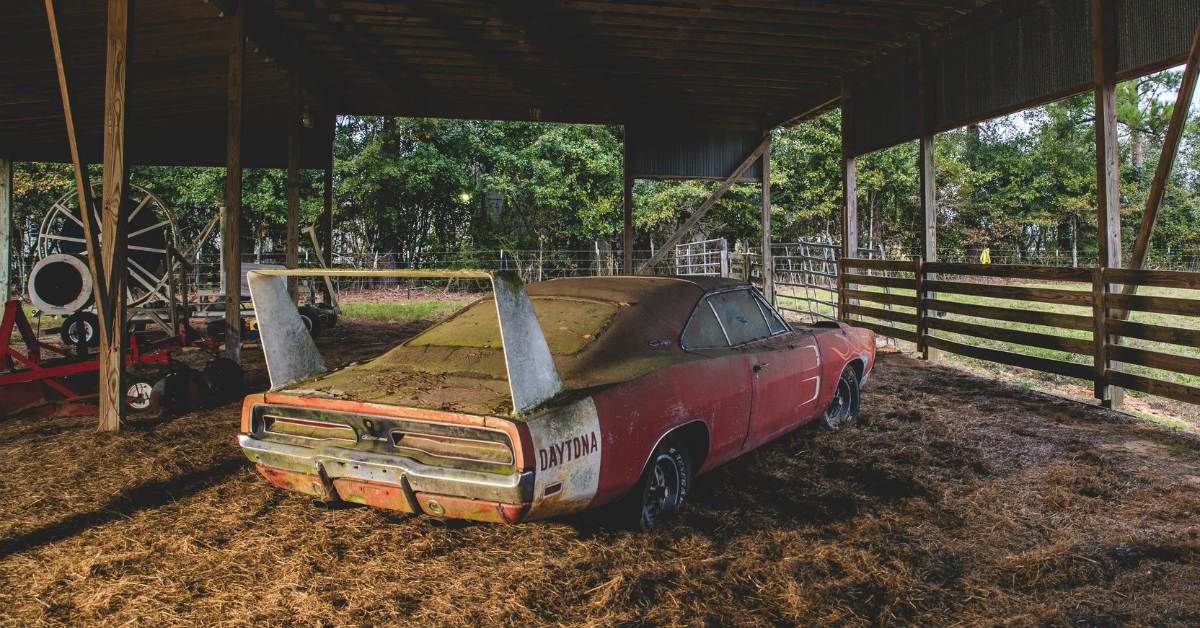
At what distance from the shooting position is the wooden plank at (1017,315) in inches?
268

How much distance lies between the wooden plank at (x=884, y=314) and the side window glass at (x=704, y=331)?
6.51 m

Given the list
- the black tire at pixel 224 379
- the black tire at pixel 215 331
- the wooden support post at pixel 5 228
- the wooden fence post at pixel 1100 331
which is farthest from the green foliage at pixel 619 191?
the wooden fence post at pixel 1100 331

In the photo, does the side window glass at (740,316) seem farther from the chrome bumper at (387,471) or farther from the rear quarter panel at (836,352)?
the chrome bumper at (387,471)

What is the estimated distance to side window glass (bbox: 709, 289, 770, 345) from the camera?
175 inches

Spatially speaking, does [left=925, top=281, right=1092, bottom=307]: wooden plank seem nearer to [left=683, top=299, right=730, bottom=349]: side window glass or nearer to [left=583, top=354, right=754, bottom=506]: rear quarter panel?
[left=683, top=299, right=730, bottom=349]: side window glass

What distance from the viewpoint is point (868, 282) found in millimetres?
11031

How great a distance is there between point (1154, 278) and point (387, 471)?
6.16m

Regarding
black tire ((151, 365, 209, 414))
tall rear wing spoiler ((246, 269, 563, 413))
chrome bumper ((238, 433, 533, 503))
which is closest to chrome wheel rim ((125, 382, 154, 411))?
black tire ((151, 365, 209, 414))

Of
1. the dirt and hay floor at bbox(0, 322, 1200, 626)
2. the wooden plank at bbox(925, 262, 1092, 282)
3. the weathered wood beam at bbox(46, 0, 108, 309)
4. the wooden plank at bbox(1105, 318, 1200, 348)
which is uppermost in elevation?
the weathered wood beam at bbox(46, 0, 108, 309)

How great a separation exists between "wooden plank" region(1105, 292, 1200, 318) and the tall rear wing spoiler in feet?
16.5

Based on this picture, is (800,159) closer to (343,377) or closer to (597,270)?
(597,270)

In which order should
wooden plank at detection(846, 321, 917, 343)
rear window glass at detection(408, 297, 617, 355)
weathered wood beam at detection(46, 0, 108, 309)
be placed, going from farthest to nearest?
wooden plank at detection(846, 321, 917, 343) < weathered wood beam at detection(46, 0, 108, 309) < rear window glass at detection(408, 297, 617, 355)

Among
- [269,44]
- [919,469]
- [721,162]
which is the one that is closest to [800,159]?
[721,162]

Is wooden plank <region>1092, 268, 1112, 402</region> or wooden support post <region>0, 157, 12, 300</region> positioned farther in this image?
wooden support post <region>0, 157, 12, 300</region>
